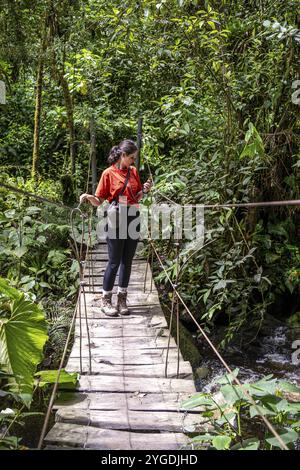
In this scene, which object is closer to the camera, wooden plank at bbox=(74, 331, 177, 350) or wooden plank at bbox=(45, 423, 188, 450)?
wooden plank at bbox=(45, 423, 188, 450)

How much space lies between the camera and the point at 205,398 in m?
1.73

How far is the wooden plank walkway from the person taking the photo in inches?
66.6

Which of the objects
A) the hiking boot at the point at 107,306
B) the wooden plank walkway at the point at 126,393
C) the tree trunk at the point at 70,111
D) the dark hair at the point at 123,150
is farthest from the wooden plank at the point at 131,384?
the tree trunk at the point at 70,111

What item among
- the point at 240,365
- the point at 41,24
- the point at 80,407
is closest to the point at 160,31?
the point at 41,24

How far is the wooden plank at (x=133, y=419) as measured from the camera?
1768 millimetres

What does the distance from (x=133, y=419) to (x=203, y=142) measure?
2.57 m

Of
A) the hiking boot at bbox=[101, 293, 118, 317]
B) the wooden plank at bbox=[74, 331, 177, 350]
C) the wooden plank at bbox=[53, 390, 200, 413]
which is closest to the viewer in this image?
the wooden plank at bbox=[53, 390, 200, 413]

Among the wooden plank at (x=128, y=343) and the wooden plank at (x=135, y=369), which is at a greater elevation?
the wooden plank at (x=128, y=343)

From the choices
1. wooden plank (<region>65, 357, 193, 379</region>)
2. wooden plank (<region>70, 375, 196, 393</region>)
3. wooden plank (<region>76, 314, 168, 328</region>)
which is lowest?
wooden plank (<region>70, 375, 196, 393</region>)

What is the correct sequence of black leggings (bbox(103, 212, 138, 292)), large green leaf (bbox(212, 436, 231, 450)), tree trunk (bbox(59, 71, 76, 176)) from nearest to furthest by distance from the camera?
large green leaf (bbox(212, 436, 231, 450))
black leggings (bbox(103, 212, 138, 292))
tree trunk (bbox(59, 71, 76, 176))

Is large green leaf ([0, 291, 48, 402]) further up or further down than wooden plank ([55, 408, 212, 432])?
further up

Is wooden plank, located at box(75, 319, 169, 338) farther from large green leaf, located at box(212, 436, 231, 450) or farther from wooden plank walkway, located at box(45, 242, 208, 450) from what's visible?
large green leaf, located at box(212, 436, 231, 450)

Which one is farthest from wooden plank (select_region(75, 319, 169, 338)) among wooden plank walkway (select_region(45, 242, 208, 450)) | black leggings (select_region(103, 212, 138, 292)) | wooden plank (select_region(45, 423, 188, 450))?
wooden plank (select_region(45, 423, 188, 450))

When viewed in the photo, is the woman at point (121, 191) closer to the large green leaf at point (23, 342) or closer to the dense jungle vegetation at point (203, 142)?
the dense jungle vegetation at point (203, 142)
